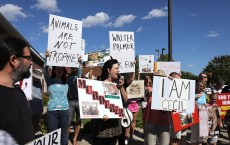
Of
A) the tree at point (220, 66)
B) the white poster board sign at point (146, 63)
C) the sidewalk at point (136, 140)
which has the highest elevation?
the tree at point (220, 66)

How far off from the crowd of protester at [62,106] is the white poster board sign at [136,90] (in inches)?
6.9

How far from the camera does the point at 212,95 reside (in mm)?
7496

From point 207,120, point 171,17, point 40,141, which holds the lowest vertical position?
point 207,120

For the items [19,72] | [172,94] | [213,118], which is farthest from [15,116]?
[213,118]

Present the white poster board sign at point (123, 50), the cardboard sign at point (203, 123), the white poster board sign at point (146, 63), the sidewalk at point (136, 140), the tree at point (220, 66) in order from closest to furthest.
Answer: the cardboard sign at point (203, 123), the white poster board sign at point (123, 50), the sidewalk at point (136, 140), the white poster board sign at point (146, 63), the tree at point (220, 66)

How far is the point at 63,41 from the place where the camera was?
5.63 metres

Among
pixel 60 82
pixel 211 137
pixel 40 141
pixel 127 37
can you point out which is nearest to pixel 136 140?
pixel 211 137

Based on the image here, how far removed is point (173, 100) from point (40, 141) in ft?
11.8

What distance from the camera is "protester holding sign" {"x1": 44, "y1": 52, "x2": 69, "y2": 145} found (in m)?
5.52

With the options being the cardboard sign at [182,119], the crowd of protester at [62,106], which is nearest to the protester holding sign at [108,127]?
the crowd of protester at [62,106]

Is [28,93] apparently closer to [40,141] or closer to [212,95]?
[40,141]

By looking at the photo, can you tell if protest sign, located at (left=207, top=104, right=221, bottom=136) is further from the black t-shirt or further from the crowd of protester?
the black t-shirt

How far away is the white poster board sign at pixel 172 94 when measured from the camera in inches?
206

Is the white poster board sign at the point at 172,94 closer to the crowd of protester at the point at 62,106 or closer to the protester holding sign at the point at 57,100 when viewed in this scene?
the crowd of protester at the point at 62,106
